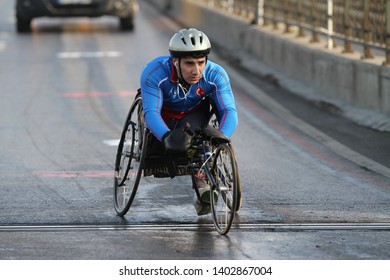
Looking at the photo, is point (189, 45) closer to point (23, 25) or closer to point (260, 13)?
point (260, 13)

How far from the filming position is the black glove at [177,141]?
9.07 meters

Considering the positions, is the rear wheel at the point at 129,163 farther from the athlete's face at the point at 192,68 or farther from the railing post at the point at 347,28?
the railing post at the point at 347,28

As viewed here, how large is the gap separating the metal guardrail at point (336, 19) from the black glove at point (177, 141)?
6.51 metres

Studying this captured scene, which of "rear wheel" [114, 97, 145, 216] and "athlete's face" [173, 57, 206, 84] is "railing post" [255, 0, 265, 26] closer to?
"rear wheel" [114, 97, 145, 216]

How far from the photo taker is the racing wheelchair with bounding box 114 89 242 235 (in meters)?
8.77

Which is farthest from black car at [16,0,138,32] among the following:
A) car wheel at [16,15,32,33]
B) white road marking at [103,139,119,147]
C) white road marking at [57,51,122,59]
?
white road marking at [103,139,119,147]

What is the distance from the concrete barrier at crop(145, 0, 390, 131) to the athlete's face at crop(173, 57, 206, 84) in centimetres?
555

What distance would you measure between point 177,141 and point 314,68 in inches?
368

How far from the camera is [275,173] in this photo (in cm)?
1187
